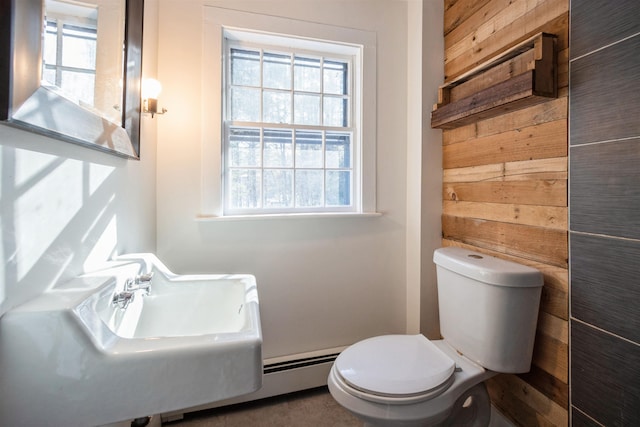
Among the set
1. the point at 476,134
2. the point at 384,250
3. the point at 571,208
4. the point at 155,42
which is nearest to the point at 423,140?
the point at 476,134

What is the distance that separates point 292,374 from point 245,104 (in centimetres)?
154

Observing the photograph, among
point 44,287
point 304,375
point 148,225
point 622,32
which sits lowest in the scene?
point 304,375

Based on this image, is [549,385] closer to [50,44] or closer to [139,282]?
[139,282]

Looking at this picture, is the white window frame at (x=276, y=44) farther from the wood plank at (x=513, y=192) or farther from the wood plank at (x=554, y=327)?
the wood plank at (x=554, y=327)

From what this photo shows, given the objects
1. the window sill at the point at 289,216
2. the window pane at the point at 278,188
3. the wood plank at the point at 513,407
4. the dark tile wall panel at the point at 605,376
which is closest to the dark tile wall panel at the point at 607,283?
the dark tile wall panel at the point at 605,376

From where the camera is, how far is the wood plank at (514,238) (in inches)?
43.6

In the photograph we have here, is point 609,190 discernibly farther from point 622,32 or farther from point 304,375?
point 304,375

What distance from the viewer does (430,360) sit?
1.15 m

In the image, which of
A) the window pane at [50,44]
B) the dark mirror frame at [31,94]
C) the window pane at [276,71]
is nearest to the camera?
the dark mirror frame at [31,94]

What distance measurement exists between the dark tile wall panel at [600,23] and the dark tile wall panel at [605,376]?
37.6 inches

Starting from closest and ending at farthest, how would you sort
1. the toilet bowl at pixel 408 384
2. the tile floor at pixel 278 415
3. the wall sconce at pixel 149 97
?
the toilet bowl at pixel 408 384 < the wall sconce at pixel 149 97 < the tile floor at pixel 278 415

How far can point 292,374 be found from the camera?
5.28 feet

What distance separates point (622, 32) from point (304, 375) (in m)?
1.93

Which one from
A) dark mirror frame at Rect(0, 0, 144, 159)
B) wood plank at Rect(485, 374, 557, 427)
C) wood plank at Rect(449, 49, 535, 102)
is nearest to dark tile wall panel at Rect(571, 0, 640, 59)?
wood plank at Rect(449, 49, 535, 102)
